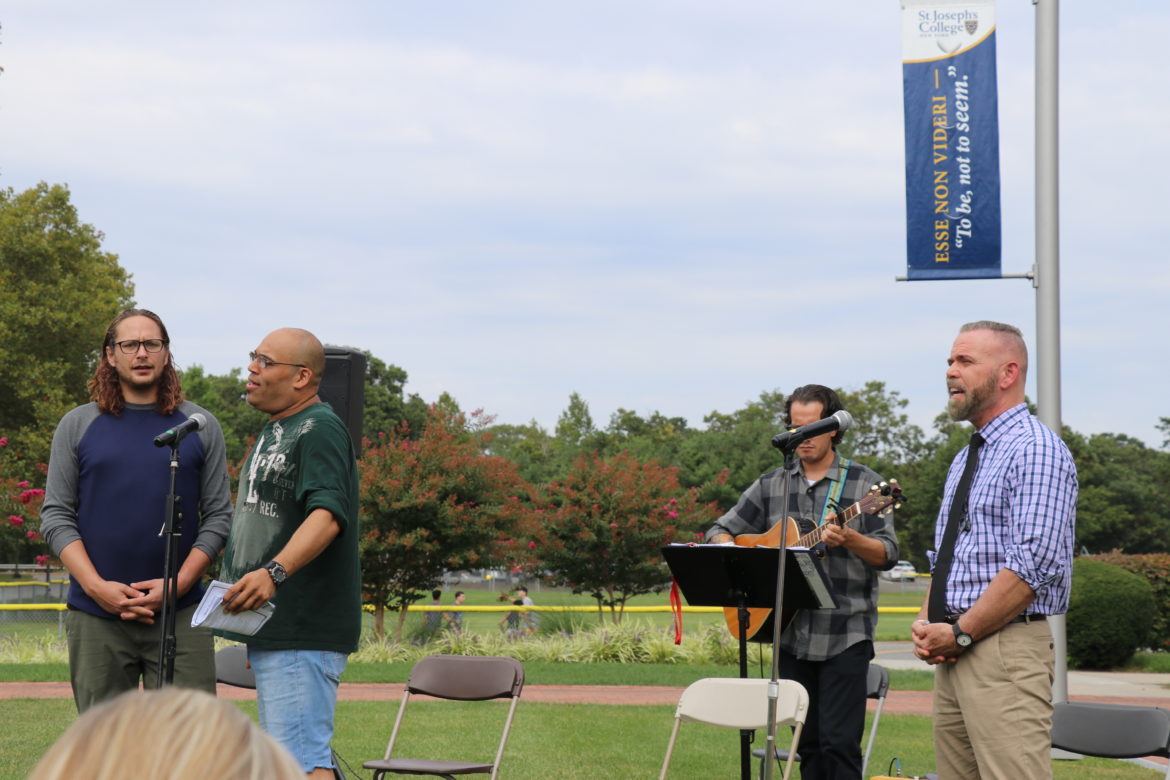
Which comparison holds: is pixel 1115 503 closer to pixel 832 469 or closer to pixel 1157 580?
pixel 1157 580

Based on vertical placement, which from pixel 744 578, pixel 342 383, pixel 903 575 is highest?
pixel 342 383

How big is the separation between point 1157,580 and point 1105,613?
8.10 feet

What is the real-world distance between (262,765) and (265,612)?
377cm

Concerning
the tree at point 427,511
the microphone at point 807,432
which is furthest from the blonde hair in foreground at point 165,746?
the tree at point 427,511

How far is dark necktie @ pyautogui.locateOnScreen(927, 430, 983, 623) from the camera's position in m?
4.81

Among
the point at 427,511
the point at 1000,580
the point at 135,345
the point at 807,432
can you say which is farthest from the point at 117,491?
the point at 427,511

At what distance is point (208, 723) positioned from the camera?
3.45 ft

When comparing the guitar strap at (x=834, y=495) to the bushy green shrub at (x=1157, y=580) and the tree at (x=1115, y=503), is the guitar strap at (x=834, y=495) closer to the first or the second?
the bushy green shrub at (x=1157, y=580)

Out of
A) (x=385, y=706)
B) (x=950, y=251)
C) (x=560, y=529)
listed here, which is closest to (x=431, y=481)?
(x=560, y=529)

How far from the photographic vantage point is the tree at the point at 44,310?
108ft

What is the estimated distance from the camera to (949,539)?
15.9ft

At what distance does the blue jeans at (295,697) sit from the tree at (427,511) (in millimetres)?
13334

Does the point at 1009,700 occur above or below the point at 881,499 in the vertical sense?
below

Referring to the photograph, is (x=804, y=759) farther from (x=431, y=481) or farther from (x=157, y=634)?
(x=431, y=481)
